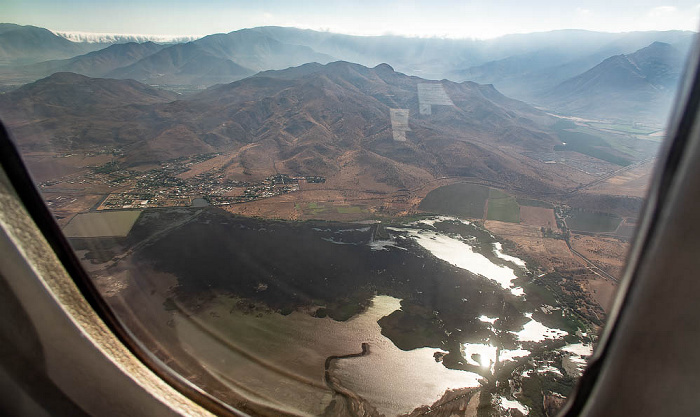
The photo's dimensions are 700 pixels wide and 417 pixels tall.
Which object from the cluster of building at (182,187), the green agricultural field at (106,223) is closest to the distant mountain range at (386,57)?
the cluster of building at (182,187)

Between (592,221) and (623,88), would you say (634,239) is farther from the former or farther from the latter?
(623,88)

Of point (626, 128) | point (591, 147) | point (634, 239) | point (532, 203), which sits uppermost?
point (634, 239)

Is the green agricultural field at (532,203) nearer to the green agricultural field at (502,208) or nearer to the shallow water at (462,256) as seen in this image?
the green agricultural field at (502,208)

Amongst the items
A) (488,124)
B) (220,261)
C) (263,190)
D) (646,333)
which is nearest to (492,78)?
(488,124)

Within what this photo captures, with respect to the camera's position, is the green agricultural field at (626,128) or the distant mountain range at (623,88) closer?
the green agricultural field at (626,128)

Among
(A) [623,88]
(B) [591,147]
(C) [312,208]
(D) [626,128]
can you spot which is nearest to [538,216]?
(C) [312,208]

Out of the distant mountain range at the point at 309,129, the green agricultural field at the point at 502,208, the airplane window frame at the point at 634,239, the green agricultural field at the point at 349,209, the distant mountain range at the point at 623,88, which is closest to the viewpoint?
the airplane window frame at the point at 634,239
